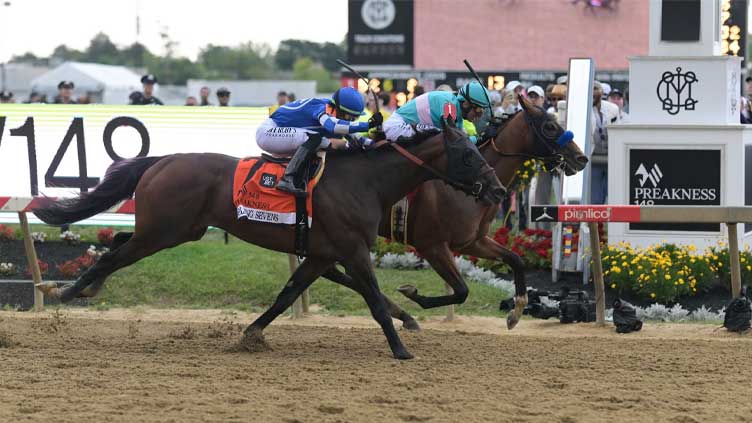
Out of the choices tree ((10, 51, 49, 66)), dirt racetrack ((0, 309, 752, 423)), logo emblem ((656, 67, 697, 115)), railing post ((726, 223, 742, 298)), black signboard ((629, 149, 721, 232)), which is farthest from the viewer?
tree ((10, 51, 49, 66))

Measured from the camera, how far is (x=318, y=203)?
7.90 meters

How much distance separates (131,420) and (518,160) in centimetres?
427

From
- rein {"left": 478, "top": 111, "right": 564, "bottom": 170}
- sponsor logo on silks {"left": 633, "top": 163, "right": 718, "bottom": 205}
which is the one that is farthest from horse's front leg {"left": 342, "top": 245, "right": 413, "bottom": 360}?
sponsor logo on silks {"left": 633, "top": 163, "right": 718, "bottom": 205}

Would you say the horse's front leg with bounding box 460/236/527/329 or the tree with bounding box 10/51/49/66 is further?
the tree with bounding box 10/51/49/66

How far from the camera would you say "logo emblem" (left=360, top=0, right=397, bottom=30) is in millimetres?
25578

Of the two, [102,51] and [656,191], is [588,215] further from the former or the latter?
[102,51]

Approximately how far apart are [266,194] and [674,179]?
4.91m

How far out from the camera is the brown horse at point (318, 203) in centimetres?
785

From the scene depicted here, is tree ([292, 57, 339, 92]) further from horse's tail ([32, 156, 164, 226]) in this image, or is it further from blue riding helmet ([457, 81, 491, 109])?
horse's tail ([32, 156, 164, 226])

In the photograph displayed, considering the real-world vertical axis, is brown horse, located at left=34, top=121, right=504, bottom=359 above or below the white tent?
below

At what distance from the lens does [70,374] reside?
6.98 m

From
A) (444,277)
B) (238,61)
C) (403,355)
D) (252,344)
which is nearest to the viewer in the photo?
(403,355)

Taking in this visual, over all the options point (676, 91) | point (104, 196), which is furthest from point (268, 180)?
point (676, 91)

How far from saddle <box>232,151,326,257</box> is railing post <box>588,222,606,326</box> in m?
2.67
